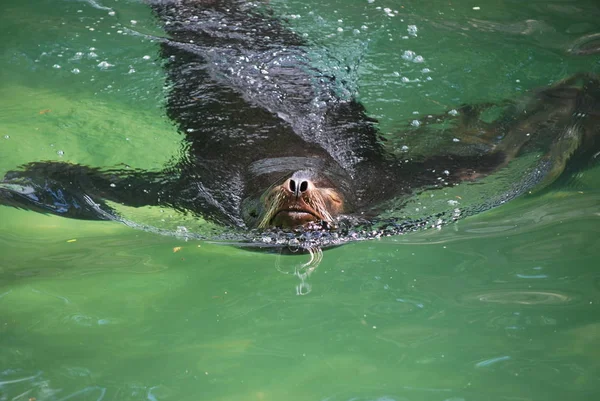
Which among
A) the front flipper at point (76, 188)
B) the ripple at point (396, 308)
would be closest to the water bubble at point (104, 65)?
the front flipper at point (76, 188)

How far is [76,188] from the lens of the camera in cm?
530

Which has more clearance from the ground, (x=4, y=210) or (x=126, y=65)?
(x=126, y=65)

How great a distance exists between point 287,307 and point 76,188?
7.44 feet

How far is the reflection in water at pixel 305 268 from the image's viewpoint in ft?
12.9

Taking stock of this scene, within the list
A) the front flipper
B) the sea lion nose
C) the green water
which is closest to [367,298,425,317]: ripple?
the green water

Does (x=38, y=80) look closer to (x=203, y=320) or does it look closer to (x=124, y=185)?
(x=124, y=185)

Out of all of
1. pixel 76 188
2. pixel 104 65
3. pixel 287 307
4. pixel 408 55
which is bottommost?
pixel 287 307

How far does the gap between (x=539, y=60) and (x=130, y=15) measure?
13.6 feet

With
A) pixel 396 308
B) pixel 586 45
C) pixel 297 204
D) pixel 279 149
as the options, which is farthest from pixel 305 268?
pixel 586 45

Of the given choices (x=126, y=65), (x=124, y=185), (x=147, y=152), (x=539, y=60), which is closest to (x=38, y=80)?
(x=126, y=65)

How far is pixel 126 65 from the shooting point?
697 cm

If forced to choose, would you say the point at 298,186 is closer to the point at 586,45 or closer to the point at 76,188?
the point at 76,188

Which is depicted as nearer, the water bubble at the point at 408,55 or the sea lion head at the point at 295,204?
the sea lion head at the point at 295,204

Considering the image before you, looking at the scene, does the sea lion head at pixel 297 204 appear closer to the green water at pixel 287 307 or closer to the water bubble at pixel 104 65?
the green water at pixel 287 307
